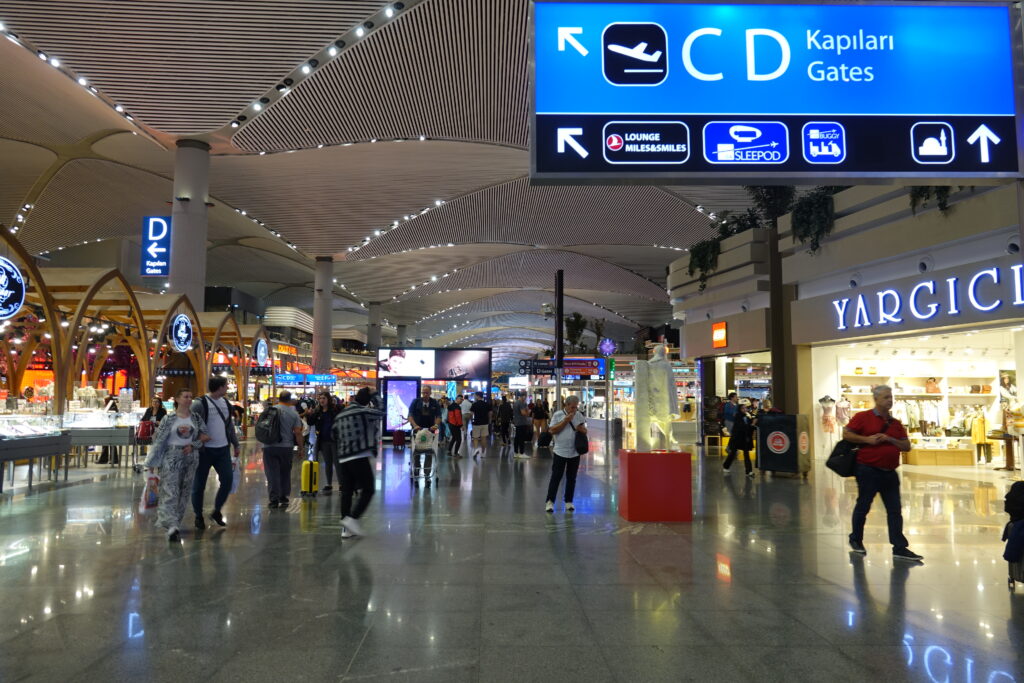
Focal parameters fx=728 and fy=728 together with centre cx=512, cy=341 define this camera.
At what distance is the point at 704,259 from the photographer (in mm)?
17984

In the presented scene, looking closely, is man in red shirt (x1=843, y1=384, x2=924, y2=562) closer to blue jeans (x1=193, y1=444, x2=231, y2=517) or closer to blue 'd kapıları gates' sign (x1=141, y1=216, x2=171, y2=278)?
blue jeans (x1=193, y1=444, x2=231, y2=517)

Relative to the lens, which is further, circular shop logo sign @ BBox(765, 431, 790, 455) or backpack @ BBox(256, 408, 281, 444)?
circular shop logo sign @ BBox(765, 431, 790, 455)

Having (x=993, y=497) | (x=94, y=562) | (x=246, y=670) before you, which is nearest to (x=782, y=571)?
(x=246, y=670)

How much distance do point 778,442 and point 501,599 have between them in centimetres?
902

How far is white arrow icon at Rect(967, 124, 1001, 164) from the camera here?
4.60 meters

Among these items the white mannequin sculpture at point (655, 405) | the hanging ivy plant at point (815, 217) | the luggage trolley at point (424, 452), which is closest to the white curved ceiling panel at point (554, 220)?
the hanging ivy plant at point (815, 217)

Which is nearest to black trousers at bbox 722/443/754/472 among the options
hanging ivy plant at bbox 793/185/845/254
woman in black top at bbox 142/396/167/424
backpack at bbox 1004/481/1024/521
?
hanging ivy plant at bbox 793/185/845/254

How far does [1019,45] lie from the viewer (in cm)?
474

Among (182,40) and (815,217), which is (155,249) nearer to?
(182,40)

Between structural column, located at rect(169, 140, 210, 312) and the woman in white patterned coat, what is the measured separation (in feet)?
45.5

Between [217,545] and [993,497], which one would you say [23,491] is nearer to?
[217,545]

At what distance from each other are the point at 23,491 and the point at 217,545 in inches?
209

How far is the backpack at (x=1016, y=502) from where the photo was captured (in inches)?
193

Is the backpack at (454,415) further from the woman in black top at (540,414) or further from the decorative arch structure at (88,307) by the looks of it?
the decorative arch structure at (88,307)
